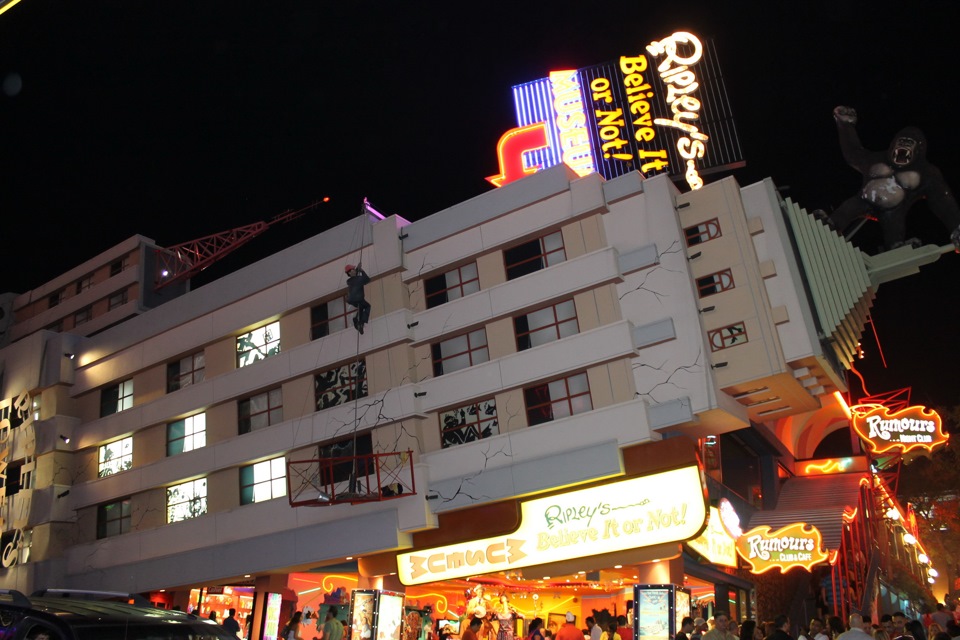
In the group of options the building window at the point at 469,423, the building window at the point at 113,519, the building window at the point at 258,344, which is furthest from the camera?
the building window at the point at 113,519

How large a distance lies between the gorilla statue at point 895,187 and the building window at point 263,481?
21.1 meters

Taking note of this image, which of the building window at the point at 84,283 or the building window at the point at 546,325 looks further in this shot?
the building window at the point at 84,283

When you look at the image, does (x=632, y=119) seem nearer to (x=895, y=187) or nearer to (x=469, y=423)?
(x=895, y=187)

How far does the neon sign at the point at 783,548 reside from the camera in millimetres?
24967

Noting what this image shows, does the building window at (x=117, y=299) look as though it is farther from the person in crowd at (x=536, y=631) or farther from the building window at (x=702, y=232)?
the person in crowd at (x=536, y=631)

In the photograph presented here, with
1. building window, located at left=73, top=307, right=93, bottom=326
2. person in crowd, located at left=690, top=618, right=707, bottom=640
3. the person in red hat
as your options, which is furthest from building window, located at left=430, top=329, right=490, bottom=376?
building window, located at left=73, top=307, right=93, bottom=326

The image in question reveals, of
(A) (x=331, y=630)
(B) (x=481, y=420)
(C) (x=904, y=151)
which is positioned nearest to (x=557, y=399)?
(B) (x=481, y=420)

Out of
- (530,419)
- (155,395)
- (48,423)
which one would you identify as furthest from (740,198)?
(48,423)

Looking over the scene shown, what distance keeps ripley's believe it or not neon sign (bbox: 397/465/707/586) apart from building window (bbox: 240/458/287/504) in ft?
20.4

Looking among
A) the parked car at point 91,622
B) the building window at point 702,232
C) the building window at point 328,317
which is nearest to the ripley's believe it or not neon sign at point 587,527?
the building window at point 702,232

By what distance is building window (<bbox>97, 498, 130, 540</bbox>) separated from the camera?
34156mm

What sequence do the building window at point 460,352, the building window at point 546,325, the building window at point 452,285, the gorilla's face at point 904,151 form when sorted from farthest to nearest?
1. the gorilla's face at point 904,151
2. the building window at point 452,285
3. the building window at point 460,352
4. the building window at point 546,325

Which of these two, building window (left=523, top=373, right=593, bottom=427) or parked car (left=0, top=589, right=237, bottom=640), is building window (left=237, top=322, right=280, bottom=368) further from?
parked car (left=0, top=589, right=237, bottom=640)

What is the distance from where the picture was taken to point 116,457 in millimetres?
35562
